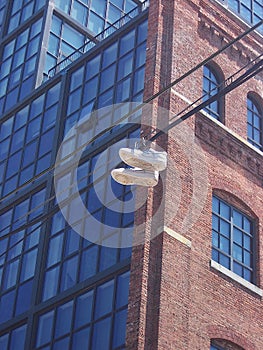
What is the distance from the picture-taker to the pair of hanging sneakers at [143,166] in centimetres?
1455

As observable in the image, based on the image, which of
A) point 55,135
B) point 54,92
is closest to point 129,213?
point 55,135

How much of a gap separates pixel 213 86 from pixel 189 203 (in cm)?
569

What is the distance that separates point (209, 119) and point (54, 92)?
19.9ft

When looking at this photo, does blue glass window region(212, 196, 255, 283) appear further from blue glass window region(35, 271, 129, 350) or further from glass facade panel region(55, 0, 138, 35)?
glass facade panel region(55, 0, 138, 35)

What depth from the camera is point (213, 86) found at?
1128 inches

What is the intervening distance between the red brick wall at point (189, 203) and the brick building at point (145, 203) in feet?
0.13

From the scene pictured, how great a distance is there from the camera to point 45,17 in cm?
3503

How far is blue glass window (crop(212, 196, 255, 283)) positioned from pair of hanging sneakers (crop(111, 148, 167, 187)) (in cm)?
1060

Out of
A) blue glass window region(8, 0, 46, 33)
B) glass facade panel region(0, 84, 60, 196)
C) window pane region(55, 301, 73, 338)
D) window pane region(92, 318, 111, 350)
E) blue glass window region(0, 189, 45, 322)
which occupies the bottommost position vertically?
window pane region(92, 318, 111, 350)

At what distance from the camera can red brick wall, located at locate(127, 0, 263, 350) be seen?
22.0 metres

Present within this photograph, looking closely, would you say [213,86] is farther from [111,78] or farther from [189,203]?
[189,203]

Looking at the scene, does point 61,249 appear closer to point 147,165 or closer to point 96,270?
point 96,270

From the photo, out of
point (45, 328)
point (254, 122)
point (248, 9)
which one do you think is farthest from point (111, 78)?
point (45, 328)

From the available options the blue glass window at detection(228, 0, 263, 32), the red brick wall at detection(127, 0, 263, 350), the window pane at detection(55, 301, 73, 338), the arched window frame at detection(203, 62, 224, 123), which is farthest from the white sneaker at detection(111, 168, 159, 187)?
the blue glass window at detection(228, 0, 263, 32)
